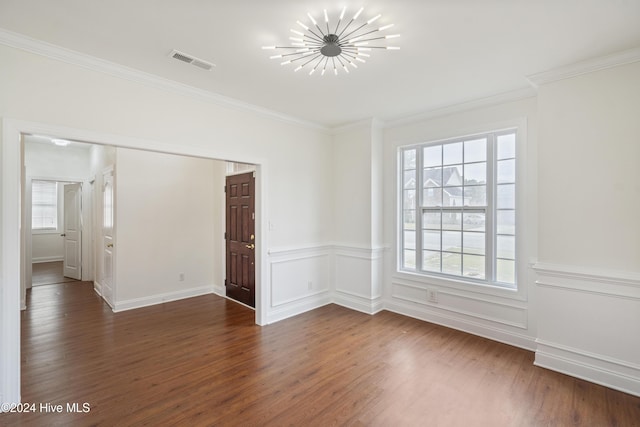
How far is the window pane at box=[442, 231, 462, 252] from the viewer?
3885 millimetres

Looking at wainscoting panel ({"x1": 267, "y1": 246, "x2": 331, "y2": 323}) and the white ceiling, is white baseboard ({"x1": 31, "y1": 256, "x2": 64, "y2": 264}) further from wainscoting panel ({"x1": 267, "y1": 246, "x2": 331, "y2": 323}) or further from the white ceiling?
the white ceiling

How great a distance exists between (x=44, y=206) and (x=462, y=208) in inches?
412

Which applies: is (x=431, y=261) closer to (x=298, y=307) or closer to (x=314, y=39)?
(x=298, y=307)

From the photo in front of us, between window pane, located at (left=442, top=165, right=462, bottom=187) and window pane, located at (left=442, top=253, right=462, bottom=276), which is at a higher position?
window pane, located at (left=442, top=165, right=462, bottom=187)

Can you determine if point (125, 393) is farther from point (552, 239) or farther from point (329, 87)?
point (552, 239)

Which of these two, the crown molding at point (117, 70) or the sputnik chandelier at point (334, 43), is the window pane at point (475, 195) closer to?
the sputnik chandelier at point (334, 43)

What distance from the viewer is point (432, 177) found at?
13.6 feet

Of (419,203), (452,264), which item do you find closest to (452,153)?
(419,203)

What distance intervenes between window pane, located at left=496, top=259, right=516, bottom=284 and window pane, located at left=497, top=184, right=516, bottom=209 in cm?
66

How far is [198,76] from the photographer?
2.94 m

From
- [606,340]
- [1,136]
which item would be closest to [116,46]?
[1,136]

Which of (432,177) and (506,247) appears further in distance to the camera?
(432,177)

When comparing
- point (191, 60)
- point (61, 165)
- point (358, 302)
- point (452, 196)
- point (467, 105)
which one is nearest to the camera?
point (191, 60)

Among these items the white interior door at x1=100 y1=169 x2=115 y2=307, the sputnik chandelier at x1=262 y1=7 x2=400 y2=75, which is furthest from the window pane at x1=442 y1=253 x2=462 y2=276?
the white interior door at x1=100 y1=169 x2=115 y2=307
